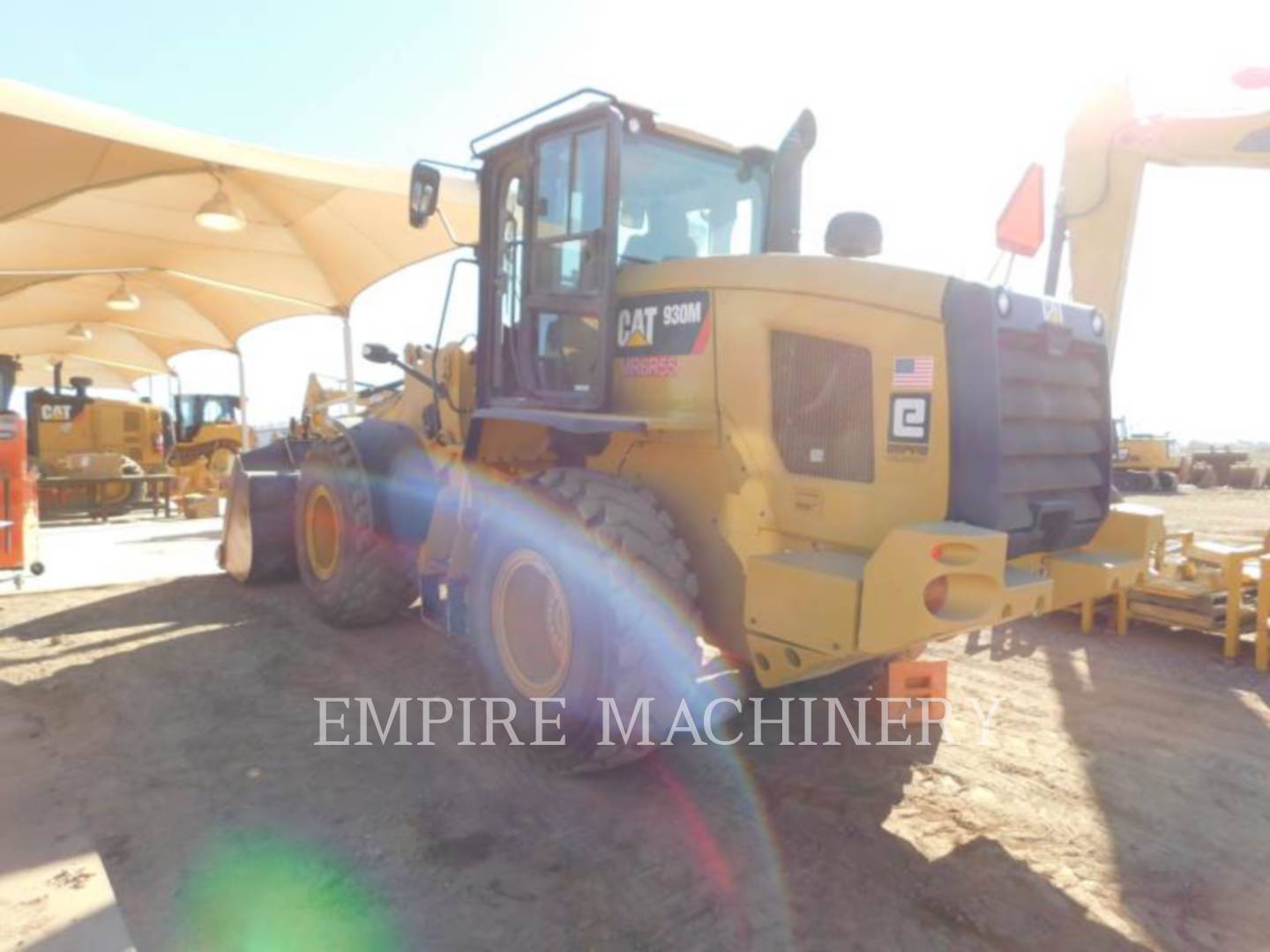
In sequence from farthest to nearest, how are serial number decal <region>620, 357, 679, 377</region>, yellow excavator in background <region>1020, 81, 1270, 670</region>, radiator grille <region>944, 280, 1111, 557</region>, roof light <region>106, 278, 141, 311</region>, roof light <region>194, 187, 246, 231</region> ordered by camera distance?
roof light <region>106, 278, 141, 311</region>
roof light <region>194, 187, 246, 231</region>
yellow excavator in background <region>1020, 81, 1270, 670</region>
serial number decal <region>620, 357, 679, 377</region>
radiator grille <region>944, 280, 1111, 557</region>

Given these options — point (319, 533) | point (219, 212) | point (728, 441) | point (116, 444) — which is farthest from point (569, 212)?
point (116, 444)

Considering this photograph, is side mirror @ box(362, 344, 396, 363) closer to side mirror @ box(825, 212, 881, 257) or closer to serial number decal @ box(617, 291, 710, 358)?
serial number decal @ box(617, 291, 710, 358)

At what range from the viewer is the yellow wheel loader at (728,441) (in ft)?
9.55

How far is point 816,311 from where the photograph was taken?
3.19 metres

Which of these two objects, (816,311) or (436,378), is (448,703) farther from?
(816,311)

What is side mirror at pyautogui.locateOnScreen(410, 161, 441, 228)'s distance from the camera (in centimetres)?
442

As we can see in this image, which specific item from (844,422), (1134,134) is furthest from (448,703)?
(1134,134)

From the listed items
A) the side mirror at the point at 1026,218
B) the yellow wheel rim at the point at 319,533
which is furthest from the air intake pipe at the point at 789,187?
the yellow wheel rim at the point at 319,533

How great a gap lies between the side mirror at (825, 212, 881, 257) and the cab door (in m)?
0.97

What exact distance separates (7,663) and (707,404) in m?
4.66

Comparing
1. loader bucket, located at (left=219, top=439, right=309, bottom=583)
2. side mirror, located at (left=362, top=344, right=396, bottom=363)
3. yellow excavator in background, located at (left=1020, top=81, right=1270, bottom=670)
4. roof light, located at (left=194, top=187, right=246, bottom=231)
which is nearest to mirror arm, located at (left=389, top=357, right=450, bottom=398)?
side mirror, located at (left=362, top=344, right=396, bottom=363)

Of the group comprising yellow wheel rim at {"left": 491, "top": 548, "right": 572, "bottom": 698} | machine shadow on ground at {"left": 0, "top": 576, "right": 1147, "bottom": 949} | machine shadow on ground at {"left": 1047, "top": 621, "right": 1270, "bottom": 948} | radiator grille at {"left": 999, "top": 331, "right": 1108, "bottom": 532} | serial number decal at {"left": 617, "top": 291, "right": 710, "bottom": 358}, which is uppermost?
serial number decal at {"left": 617, "top": 291, "right": 710, "bottom": 358}

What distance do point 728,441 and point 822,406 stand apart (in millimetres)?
415

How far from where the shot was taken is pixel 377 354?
508 cm
